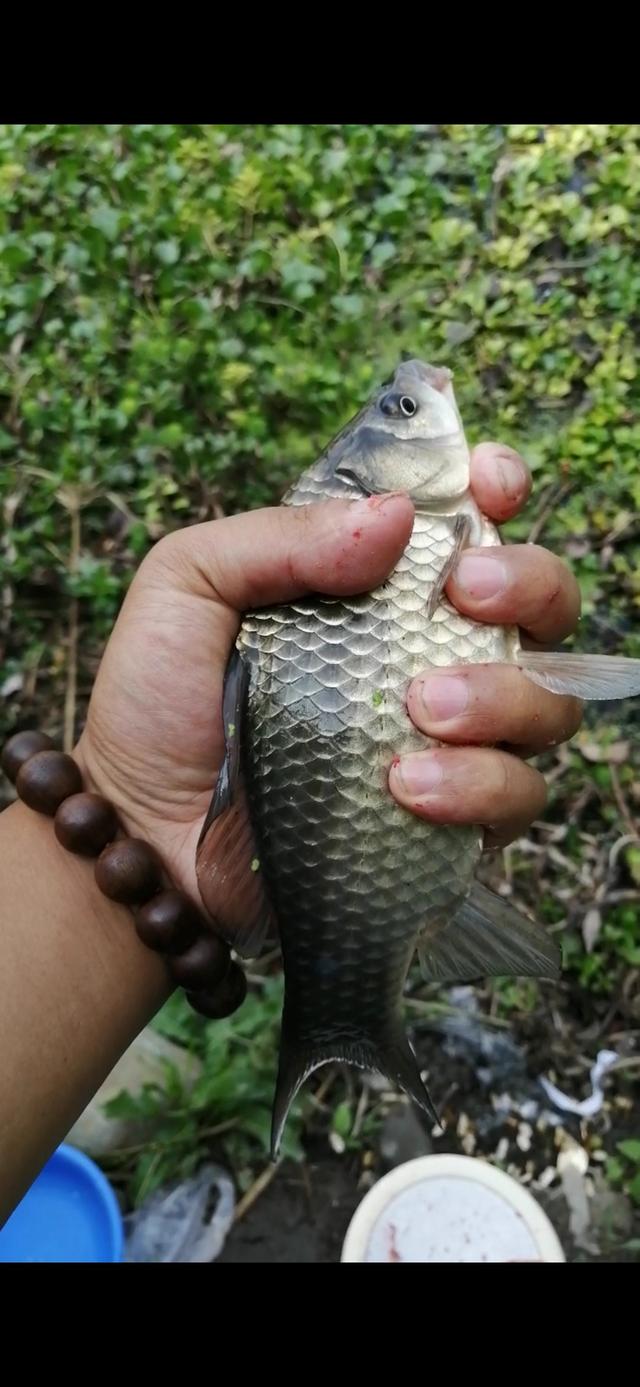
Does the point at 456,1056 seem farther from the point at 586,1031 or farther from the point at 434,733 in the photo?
the point at 434,733

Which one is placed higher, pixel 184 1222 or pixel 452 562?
pixel 452 562

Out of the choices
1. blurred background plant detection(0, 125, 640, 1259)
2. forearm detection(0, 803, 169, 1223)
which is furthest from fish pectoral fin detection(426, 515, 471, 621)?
blurred background plant detection(0, 125, 640, 1259)

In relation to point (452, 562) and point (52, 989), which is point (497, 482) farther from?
point (52, 989)

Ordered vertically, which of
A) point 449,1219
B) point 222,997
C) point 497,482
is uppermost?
point 497,482

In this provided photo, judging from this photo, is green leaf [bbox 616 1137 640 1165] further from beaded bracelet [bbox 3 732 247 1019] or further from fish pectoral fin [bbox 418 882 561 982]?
beaded bracelet [bbox 3 732 247 1019]

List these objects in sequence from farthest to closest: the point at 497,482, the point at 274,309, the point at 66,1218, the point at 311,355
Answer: the point at 274,309 → the point at 311,355 → the point at 66,1218 → the point at 497,482

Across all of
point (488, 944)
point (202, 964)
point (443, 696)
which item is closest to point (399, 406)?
point (443, 696)

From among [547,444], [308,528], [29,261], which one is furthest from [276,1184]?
[29,261]
